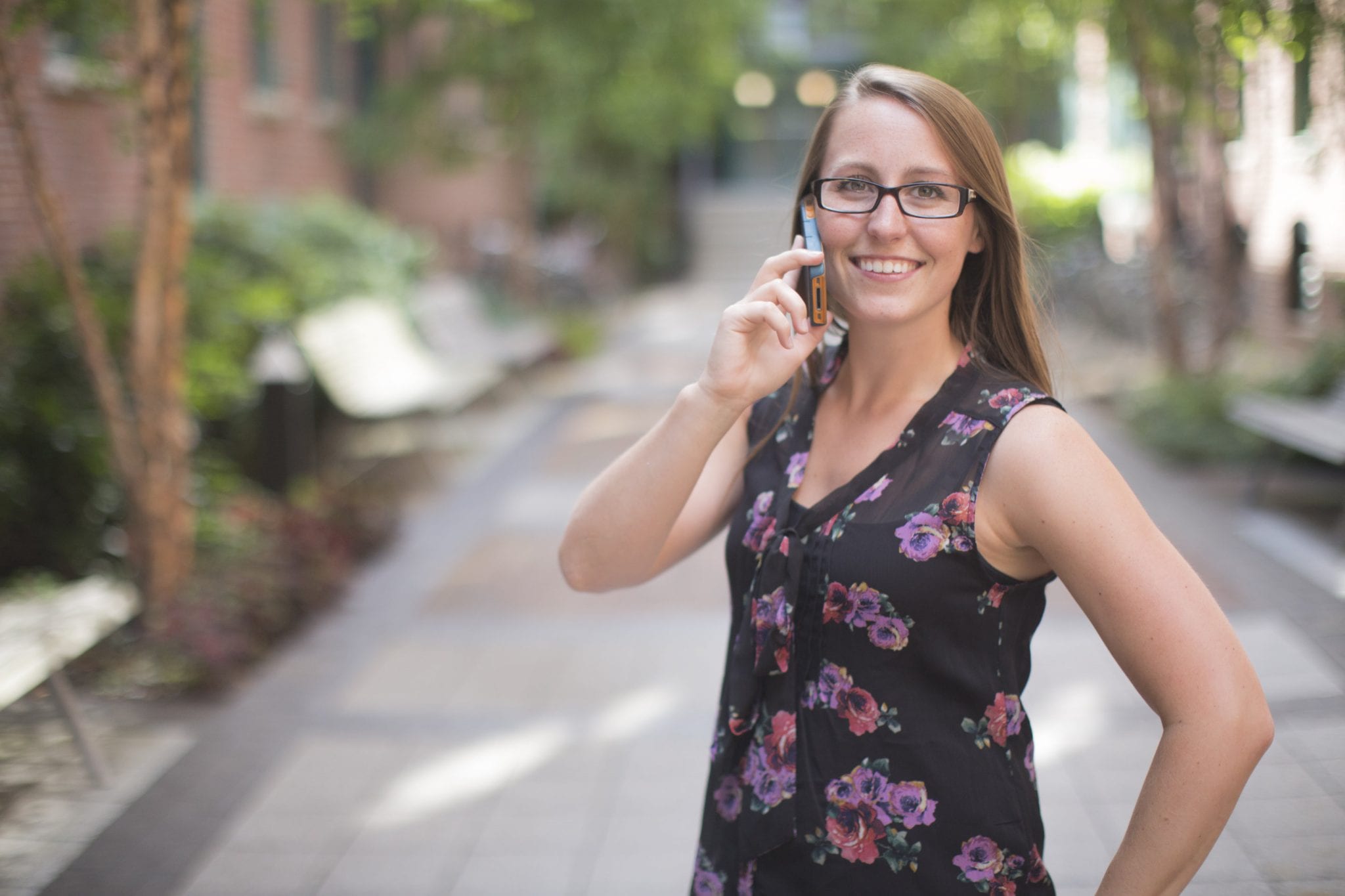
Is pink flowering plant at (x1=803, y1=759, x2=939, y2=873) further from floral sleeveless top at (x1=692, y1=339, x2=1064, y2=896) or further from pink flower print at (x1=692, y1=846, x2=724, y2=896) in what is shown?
pink flower print at (x1=692, y1=846, x2=724, y2=896)

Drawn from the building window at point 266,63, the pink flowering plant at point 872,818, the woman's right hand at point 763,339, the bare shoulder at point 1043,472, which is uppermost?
the building window at point 266,63

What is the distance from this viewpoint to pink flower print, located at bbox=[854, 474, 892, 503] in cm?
175

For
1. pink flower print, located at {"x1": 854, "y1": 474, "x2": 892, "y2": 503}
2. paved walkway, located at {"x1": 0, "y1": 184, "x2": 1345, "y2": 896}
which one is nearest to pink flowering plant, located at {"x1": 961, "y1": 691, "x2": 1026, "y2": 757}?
pink flower print, located at {"x1": 854, "y1": 474, "x2": 892, "y2": 503}

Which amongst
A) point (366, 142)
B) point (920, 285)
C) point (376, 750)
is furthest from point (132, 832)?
point (366, 142)

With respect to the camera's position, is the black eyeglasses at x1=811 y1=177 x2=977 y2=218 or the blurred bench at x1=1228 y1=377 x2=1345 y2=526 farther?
the blurred bench at x1=1228 y1=377 x2=1345 y2=526

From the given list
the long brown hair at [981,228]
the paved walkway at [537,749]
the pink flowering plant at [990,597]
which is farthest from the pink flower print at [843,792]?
the paved walkway at [537,749]

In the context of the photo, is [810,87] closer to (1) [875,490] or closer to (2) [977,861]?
(1) [875,490]

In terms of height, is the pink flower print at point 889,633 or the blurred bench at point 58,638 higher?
the pink flower print at point 889,633

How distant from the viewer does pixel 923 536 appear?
5.49ft

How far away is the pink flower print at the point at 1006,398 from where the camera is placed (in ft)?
5.65

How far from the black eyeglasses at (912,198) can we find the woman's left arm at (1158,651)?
1.32 feet

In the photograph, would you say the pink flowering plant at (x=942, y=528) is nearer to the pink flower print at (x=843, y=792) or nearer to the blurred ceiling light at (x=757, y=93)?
the pink flower print at (x=843, y=792)

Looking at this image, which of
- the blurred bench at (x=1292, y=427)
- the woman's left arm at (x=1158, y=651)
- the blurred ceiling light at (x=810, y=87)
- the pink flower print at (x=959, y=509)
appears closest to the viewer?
the woman's left arm at (x=1158, y=651)

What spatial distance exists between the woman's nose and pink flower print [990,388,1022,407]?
273mm
